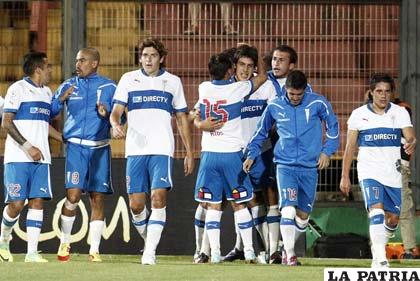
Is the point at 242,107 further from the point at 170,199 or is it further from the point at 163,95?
the point at 170,199

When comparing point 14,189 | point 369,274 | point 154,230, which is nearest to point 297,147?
point 154,230

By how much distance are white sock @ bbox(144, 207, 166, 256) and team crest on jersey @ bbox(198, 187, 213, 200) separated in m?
0.68

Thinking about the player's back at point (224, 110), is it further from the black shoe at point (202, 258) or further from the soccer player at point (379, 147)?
the soccer player at point (379, 147)

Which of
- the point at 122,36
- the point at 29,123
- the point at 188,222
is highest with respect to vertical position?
the point at 122,36

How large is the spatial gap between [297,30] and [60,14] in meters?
2.88

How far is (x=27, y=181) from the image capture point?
48.2 feet

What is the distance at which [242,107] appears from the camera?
15.0 m

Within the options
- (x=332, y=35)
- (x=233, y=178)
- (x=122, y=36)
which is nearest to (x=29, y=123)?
(x=233, y=178)

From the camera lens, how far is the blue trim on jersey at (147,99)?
46.6 feet

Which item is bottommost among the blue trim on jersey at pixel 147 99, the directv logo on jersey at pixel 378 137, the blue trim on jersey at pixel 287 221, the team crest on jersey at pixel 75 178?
the blue trim on jersey at pixel 287 221

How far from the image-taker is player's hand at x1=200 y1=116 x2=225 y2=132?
47.7ft

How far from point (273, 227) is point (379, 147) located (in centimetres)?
169

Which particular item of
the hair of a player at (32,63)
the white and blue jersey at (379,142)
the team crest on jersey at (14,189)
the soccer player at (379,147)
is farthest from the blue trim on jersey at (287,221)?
the hair of a player at (32,63)

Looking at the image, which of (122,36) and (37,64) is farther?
(122,36)
